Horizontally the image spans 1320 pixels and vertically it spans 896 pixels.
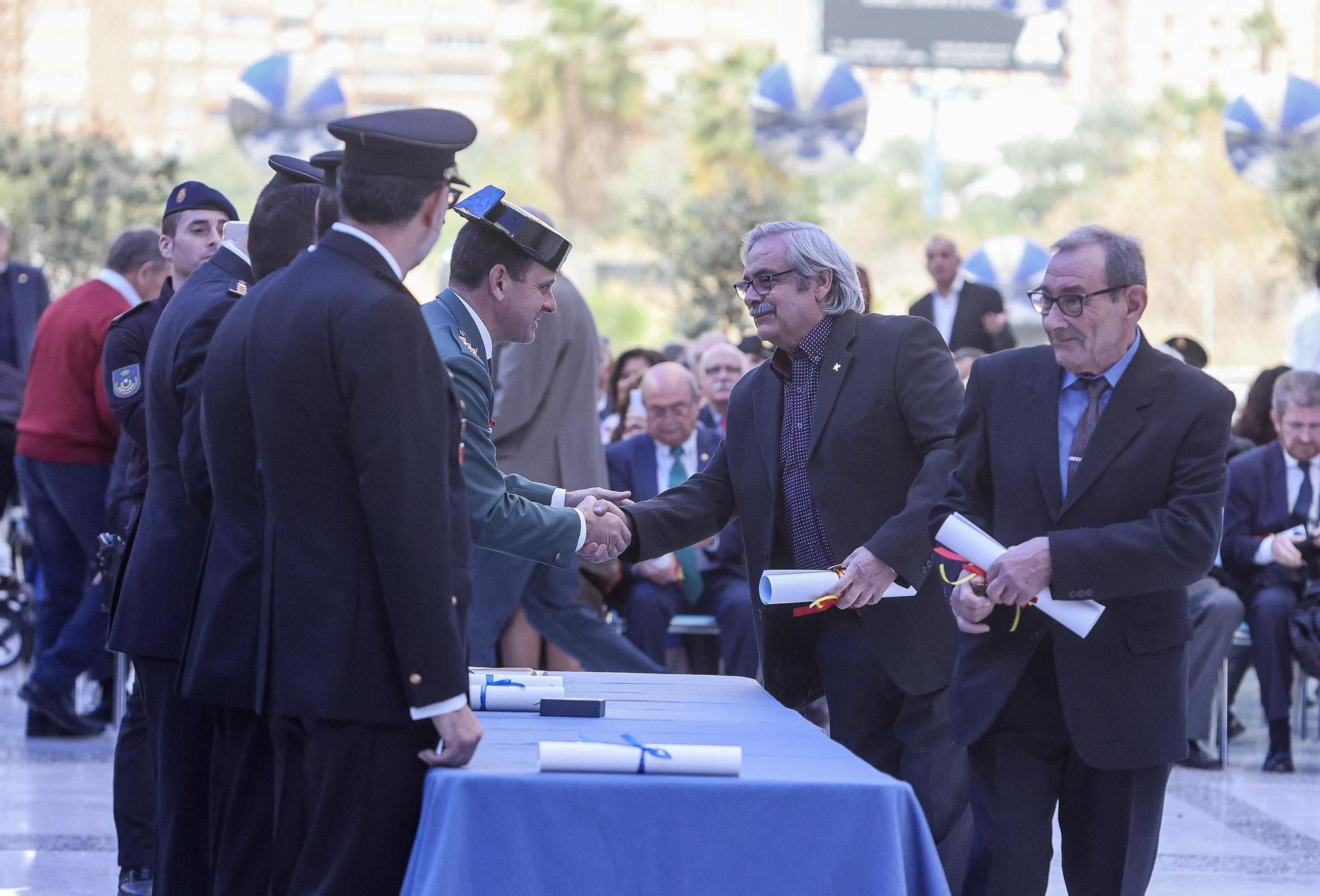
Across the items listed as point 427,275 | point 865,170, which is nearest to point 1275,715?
point 427,275

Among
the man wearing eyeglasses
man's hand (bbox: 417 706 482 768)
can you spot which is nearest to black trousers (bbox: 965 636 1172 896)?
the man wearing eyeglasses

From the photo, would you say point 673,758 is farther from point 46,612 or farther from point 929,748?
point 46,612

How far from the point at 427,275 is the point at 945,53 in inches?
434

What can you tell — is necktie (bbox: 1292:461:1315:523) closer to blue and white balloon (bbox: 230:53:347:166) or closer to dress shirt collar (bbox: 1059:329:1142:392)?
dress shirt collar (bbox: 1059:329:1142:392)

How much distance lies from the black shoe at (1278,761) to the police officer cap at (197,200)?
499 centimetres

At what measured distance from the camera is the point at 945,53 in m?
29.3

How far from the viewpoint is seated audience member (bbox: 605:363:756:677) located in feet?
25.4

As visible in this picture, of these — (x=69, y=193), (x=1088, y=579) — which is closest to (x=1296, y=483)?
(x=1088, y=579)

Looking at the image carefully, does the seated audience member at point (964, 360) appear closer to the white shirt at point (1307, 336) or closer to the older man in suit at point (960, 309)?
the older man in suit at point (960, 309)

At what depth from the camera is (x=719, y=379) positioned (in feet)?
28.6

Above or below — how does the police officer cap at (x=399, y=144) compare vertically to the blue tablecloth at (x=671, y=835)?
above

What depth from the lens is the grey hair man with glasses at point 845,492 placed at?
14.2 ft

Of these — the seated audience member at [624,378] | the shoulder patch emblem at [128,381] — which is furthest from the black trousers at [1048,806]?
the seated audience member at [624,378]

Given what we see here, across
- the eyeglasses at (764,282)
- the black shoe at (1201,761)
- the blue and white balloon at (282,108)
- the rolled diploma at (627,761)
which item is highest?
the blue and white balloon at (282,108)
